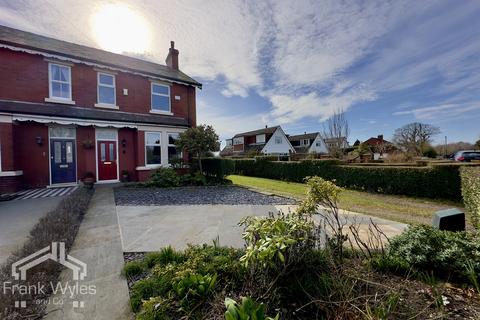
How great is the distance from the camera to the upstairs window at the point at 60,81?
10.5 metres

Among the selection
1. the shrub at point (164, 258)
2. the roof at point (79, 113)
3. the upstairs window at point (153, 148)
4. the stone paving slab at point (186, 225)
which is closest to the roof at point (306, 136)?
the roof at point (79, 113)

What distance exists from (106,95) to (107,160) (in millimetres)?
3795

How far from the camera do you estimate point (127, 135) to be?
12445mm

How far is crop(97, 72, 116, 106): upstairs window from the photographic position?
11.8 meters

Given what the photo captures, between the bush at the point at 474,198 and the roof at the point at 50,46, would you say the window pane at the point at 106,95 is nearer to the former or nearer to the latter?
the roof at the point at 50,46

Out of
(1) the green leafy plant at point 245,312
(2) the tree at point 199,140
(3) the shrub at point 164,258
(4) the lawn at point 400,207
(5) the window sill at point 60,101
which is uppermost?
(5) the window sill at point 60,101

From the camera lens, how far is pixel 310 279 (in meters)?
2.35

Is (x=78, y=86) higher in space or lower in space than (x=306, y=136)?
lower

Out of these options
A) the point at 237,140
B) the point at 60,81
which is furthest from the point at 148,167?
the point at 237,140

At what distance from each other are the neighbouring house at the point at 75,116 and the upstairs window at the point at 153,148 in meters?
0.06

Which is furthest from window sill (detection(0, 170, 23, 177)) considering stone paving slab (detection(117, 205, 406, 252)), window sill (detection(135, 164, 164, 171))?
stone paving slab (detection(117, 205, 406, 252))

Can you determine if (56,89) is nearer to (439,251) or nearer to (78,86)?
(78,86)

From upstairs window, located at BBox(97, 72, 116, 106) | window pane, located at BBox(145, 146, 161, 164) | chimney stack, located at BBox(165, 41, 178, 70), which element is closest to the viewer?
upstairs window, located at BBox(97, 72, 116, 106)

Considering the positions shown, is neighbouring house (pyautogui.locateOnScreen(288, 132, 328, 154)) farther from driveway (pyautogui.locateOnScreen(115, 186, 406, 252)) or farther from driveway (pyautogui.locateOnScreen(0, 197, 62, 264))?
driveway (pyautogui.locateOnScreen(0, 197, 62, 264))
